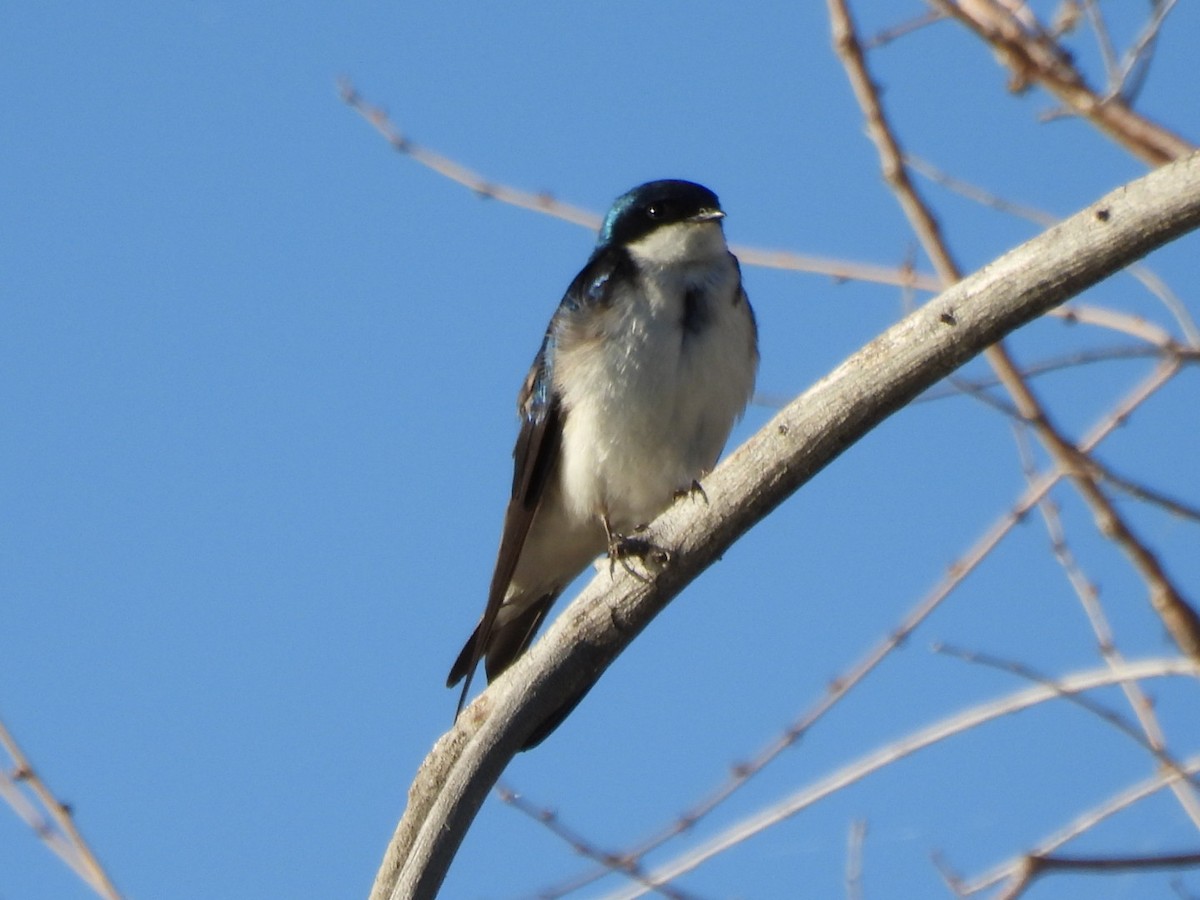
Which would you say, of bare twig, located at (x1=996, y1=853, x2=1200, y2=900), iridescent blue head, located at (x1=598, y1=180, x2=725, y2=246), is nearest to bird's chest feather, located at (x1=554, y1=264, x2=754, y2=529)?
iridescent blue head, located at (x1=598, y1=180, x2=725, y2=246)

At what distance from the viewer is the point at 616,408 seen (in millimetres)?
5168

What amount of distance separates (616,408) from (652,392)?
12cm

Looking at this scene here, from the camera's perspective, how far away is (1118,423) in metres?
3.63

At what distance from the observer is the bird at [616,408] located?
515 centimetres

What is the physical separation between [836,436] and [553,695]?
86 centimetres

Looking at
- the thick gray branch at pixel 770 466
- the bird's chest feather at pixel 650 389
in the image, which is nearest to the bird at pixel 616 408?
the bird's chest feather at pixel 650 389

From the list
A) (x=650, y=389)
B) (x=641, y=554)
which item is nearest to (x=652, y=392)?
(x=650, y=389)

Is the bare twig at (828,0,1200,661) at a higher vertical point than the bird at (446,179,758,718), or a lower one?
lower

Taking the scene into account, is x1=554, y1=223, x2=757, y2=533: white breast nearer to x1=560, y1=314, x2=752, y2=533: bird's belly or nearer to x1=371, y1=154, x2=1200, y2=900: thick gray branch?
x1=560, y1=314, x2=752, y2=533: bird's belly

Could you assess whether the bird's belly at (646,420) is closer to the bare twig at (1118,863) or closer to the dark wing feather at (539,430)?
the dark wing feather at (539,430)

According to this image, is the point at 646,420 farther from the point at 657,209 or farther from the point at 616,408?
the point at 657,209

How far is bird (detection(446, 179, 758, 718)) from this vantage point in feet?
16.9

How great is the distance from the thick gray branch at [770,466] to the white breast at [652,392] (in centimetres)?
131

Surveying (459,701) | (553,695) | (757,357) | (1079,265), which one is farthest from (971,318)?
(757,357)
